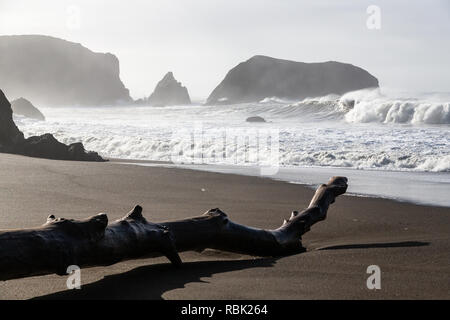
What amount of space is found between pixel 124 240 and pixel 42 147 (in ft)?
32.9

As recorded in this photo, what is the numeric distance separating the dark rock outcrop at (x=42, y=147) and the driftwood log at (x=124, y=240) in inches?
336

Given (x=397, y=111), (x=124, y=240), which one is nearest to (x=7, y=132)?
(x=124, y=240)

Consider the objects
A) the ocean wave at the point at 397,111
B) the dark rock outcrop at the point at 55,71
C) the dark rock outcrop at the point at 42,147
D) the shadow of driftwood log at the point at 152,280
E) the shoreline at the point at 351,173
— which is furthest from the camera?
the dark rock outcrop at the point at 55,71

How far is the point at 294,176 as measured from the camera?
10664 mm

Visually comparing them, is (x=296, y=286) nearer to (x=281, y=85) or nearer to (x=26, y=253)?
(x=26, y=253)

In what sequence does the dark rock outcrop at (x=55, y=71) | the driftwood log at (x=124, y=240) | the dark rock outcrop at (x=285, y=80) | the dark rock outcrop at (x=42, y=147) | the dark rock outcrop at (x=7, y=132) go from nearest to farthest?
the driftwood log at (x=124, y=240)
the dark rock outcrop at (x=42, y=147)
the dark rock outcrop at (x=7, y=132)
the dark rock outcrop at (x=285, y=80)
the dark rock outcrop at (x=55, y=71)

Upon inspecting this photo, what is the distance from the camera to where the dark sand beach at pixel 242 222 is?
3.31 meters

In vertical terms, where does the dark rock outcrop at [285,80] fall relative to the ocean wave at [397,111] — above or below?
above

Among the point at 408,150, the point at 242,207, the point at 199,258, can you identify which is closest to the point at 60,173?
the point at 242,207

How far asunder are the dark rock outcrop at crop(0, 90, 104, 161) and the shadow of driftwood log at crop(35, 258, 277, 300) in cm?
906

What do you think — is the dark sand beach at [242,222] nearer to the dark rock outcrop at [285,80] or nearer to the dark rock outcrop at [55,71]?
the dark rock outcrop at [285,80]

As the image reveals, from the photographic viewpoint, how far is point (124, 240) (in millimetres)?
3516

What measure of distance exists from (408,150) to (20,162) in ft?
27.5

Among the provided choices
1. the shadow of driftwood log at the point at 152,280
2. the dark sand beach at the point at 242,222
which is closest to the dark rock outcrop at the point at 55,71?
the dark sand beach at the point at 242,222
